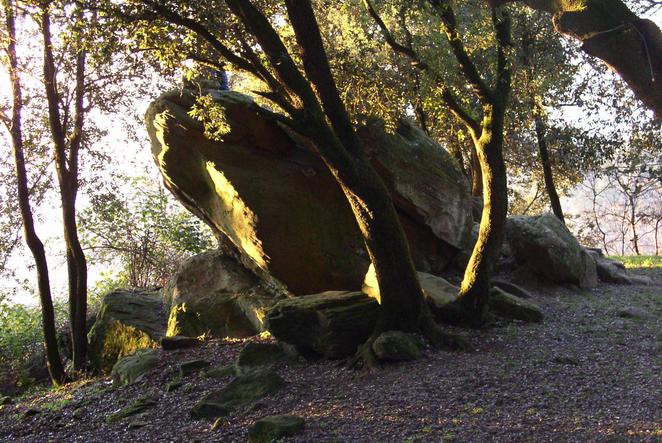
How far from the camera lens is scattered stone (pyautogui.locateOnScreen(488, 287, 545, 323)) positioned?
377 inches

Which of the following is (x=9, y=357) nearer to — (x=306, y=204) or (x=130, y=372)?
(x=130, y=372)

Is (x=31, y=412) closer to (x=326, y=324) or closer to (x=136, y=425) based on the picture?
(x=136, y=425)

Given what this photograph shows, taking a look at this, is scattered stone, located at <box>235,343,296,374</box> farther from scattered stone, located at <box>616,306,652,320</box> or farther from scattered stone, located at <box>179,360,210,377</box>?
scattered stone, located at <box>616,306,652,320</box>

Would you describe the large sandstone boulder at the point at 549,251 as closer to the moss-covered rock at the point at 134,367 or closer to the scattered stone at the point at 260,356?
the scattered stone at the point at 260,356

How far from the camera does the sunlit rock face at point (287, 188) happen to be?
11055 millimetres

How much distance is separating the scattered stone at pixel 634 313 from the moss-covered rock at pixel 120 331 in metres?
8.93

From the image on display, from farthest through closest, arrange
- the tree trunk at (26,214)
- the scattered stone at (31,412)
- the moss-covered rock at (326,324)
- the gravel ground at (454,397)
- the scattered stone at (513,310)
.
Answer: the tree trunk at (26,214), the scattered stone at (513,310), the scattered stone at (31,412), the moss-covered rock at (326,324), the gravel ground at (454,397)

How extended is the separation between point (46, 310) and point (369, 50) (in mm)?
8562

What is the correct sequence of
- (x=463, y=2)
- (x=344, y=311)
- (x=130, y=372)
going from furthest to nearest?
(x=463, y=2)
(x=130, y=372)
(x=344, y=311)

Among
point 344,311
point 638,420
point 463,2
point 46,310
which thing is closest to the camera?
point 638,420

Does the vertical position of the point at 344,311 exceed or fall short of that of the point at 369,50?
it falls short

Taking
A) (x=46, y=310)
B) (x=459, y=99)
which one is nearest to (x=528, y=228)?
(x=459, y=99)

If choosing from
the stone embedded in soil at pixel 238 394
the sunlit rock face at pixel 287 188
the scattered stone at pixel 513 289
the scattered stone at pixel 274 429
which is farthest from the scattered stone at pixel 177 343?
the scattered stone at pixel 513 289

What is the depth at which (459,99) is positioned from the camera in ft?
34.0
